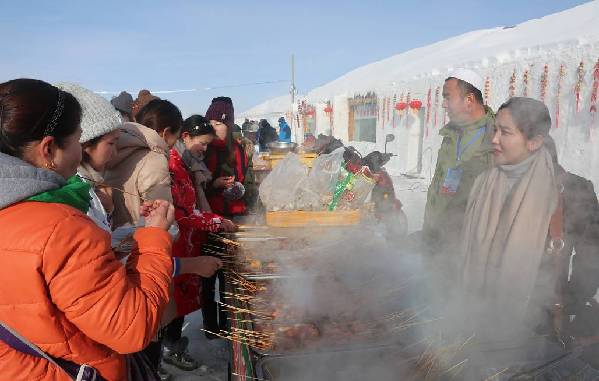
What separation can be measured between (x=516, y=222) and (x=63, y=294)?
1.83 meters

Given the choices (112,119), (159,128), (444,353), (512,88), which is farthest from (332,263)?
(512,88)

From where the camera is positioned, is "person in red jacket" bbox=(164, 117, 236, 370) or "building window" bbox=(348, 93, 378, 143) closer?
"person in red jacket" bbox=(164, 117, 236, 370)

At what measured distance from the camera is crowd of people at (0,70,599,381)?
954 mm

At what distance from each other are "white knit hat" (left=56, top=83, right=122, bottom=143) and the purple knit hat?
2.14 meters

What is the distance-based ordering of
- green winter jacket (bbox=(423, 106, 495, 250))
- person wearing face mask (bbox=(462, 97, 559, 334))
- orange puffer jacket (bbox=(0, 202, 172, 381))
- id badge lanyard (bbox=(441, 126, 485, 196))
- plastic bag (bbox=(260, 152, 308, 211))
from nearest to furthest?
orange puffer jacket (bbox=(0, 202, 172, 381)) → person wearing face mask (bbox=(462, 97, 559, 334)) → green winter jacket (bbox=(423, 106, 495, 250)) → id badge lanyard (bbox=(441, 126, 485, 196)) → plastic bag (bbox=(260, 152, 308, 211))

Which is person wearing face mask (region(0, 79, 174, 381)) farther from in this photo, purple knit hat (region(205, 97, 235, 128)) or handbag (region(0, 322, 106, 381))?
purple knit hat (region(205, 97, 235, 128))

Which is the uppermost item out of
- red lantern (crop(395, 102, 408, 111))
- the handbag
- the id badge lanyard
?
red lantern (crop(395, 102, 408, 111))

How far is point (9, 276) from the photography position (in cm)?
92

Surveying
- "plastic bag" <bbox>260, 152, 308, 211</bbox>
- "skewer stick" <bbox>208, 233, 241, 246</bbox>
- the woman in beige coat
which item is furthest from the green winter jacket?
the woman in beige coat

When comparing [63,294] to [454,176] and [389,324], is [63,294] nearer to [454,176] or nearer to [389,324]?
[389,324]

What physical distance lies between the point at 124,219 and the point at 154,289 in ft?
3.18

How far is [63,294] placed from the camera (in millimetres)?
932

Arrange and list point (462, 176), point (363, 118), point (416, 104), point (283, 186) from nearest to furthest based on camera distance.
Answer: point (462, 176) → point (283, 186) → point (416, 104) → point (363, 118)

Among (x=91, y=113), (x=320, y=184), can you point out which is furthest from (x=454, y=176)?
(x=91, y=113)
